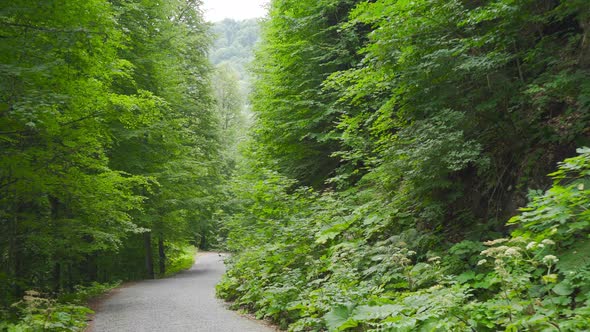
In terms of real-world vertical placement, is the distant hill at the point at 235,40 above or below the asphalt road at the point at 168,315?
above

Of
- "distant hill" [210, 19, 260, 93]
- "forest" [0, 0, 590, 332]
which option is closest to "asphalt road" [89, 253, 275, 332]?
"forest" [0, 0, 590, 332]

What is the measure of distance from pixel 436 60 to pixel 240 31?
18134 centimetres

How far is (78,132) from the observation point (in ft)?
29.1

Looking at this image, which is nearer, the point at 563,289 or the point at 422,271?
the point at 563,289

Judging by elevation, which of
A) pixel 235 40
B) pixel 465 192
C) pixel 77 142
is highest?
pixel 235 40

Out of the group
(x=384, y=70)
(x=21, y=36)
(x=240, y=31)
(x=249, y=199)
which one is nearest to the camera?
(x=384, y=70)

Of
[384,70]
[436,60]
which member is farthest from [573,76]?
[384,70]

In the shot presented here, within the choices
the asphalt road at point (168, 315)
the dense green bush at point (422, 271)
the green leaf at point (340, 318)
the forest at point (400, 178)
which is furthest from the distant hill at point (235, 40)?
the green leaf at point (340, 318)

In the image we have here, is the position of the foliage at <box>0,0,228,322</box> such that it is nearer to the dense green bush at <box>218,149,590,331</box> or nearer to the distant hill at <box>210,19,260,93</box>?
the dense green bush at <box>218,149,590,331</box>

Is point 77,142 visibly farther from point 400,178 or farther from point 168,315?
point 400,178

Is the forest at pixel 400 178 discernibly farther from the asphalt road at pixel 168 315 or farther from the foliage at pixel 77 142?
the asphalt road at pixel 168 315

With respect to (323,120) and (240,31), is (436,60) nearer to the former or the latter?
(323,120)

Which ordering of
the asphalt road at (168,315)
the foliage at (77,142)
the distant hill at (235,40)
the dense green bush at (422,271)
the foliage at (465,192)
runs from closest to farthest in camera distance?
the dense green bush at (422,271), the foliage at (465,192), the foliage at (77,142), the asphalt road at (168,315), the distant hill at (235,40)

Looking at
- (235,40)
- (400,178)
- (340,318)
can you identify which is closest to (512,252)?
(340,318)
